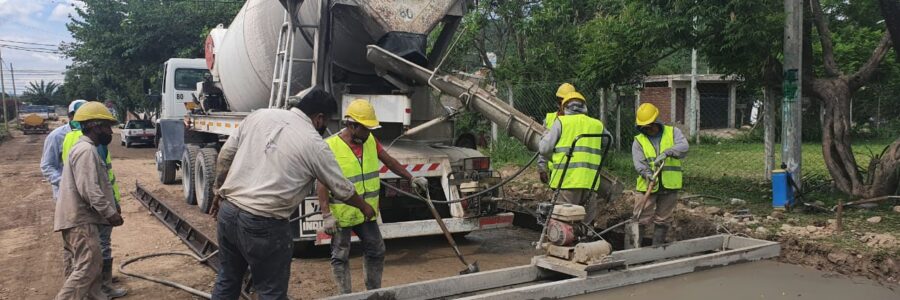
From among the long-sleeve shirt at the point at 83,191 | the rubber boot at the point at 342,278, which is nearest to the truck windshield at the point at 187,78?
the long-sleeve shirt at the point at 83,191

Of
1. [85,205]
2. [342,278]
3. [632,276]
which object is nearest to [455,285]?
[342,278]

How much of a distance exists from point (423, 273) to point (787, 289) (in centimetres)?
298

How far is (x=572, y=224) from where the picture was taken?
4785 millimetres

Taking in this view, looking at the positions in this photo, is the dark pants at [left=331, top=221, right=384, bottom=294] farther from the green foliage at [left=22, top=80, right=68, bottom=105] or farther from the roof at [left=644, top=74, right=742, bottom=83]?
the green foliage at [left=22, top=80, right=68, bottom=105]

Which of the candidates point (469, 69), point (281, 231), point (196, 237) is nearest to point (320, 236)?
point (196, 237)

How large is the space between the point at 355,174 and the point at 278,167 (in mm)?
1357

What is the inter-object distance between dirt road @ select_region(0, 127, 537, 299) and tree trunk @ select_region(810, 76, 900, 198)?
3688 mm

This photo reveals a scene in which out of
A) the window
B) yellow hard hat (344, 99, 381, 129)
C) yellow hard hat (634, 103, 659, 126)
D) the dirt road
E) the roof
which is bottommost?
the dirt road

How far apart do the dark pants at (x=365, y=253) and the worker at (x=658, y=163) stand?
2505 mm

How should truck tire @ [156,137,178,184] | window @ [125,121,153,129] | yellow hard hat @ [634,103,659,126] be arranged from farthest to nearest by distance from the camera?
window @ [125,121,153,129], truck tire @ [156,137,178,184], yellow hard hat @ [634,103,659,126]

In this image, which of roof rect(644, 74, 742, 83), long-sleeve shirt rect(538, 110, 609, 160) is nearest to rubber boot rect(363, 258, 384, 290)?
long-sleeve shirt rect(538, 110, 609, 160)

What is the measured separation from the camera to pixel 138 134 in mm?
24328

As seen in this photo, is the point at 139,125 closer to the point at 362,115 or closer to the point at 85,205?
the point at 85,205

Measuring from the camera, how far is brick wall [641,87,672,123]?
2383 cm
